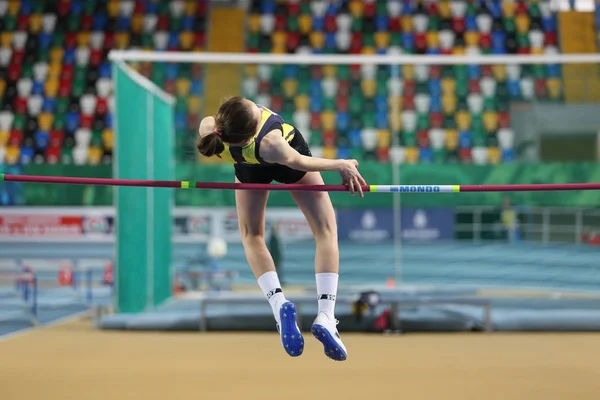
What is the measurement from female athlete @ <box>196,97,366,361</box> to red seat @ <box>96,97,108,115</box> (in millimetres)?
9856

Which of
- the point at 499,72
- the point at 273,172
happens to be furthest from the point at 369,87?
the point at 273,172

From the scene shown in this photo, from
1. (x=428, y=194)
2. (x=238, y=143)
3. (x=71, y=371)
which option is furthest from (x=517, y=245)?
(x=238, y=143)

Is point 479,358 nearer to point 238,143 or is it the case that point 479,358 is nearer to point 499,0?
point 238,143

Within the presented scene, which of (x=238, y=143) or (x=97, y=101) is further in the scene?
A: (x=97, y=101)

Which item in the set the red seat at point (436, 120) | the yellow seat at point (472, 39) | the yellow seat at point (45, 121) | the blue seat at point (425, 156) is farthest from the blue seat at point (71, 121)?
the red seat at point (436, 120)

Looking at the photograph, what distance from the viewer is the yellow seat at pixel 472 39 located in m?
15.1

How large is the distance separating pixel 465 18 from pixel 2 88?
7951 millimetres

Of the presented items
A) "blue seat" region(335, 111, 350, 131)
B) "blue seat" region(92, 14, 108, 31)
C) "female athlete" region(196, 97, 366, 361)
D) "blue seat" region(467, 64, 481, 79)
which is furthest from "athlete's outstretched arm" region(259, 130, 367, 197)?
"blue seat" region(92, 14, 108, 31)

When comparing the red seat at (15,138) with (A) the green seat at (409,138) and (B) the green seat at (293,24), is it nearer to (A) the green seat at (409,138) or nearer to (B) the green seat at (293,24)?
(B) the green seat at (293,24)

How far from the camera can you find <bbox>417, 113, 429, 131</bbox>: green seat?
8.26 metres

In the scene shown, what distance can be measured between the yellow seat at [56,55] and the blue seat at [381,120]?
862 centimetres

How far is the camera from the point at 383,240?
8.52 meters

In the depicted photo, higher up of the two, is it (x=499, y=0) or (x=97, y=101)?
(x=499, y=0)

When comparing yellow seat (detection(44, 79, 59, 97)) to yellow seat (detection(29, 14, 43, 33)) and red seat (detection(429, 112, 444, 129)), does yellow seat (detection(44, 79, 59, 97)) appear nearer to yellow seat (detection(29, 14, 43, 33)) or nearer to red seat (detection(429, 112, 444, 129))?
yellow seat (detection(29, 14, 43, 33))
